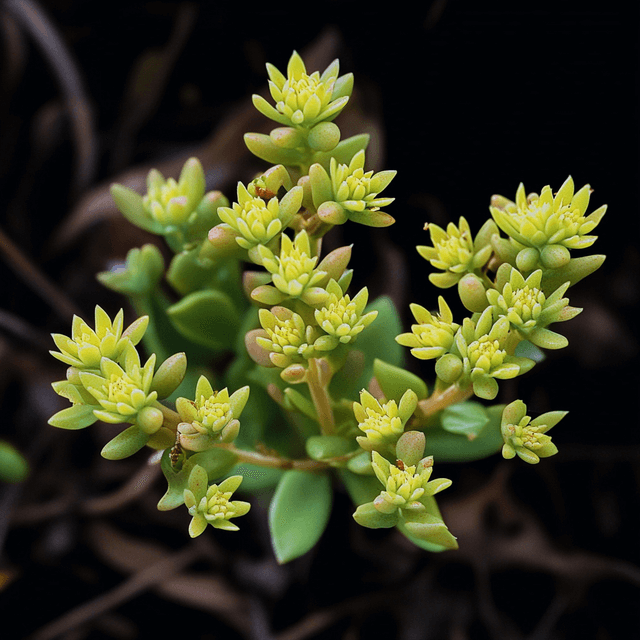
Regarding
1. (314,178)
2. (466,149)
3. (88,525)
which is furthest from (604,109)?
(88,525)

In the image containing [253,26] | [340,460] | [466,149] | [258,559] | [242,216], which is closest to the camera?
[242,216]

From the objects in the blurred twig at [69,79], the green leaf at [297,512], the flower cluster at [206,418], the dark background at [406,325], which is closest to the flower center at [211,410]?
the flower cluster at [206,418]

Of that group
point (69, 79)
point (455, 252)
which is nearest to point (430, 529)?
point (455, 252)

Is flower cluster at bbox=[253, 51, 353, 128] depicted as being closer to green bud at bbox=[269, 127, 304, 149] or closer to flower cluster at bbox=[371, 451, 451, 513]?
green bud at bbox=[269, 127, 304, 149]

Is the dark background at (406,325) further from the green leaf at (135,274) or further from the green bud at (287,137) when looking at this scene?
the green bud at (287,137)

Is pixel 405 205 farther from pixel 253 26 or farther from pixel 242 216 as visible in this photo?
pixel 242 216

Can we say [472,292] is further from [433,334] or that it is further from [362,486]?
[362,486]
